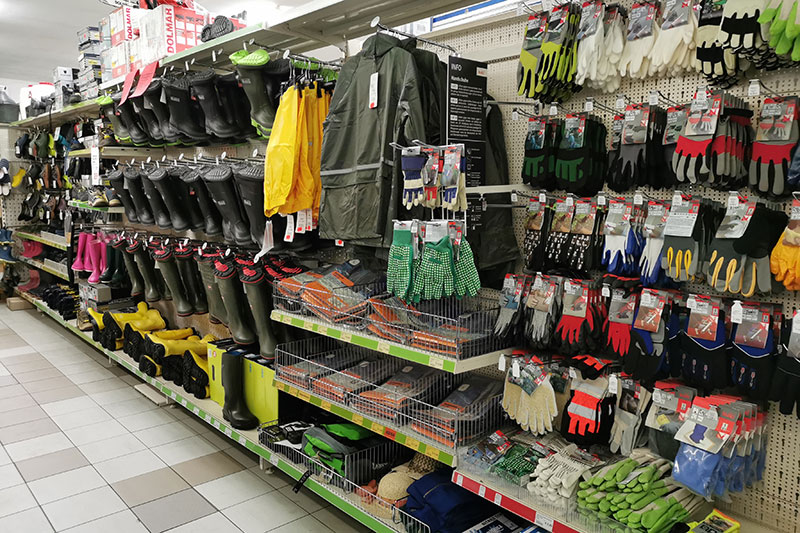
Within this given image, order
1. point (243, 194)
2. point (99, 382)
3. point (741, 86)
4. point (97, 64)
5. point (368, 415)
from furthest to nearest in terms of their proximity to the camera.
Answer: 1. point (97, 64)
2. point (99, 382)
3. point (243, 194)
4. point (368, 415)
5. point (741, 86)

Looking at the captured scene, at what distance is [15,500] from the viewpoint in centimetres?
345

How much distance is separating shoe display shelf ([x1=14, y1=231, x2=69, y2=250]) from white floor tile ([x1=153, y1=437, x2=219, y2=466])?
12.2 feet

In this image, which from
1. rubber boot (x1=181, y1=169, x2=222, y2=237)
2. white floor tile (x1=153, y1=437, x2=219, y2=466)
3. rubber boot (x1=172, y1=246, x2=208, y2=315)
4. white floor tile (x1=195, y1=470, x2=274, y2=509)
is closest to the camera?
A: white floor tile (x1=195, y1=470, x2=274, y2=509)

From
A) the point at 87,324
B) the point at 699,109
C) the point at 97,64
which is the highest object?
the point at 97,64

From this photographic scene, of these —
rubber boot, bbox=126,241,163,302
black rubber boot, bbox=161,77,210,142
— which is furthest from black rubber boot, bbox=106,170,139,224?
black rubber boot, bbox=161,77,210,142

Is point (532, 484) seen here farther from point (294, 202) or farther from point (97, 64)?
point (97, 64)

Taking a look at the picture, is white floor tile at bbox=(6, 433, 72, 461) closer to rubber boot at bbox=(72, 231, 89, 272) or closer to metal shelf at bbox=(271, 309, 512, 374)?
metal shelf at bbox=(271, 309, 512, 374)

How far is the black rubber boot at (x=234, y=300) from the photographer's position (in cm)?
404

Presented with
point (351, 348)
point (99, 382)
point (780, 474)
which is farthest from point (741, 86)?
point (99, 382)

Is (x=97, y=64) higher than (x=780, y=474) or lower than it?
higher

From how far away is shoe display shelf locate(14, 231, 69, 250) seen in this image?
7.13m

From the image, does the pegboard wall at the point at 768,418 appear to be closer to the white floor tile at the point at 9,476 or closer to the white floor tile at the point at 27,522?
the white floor tile at the point at 27,522

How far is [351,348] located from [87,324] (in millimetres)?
4016

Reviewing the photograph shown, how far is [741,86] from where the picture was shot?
2131 millimetres
